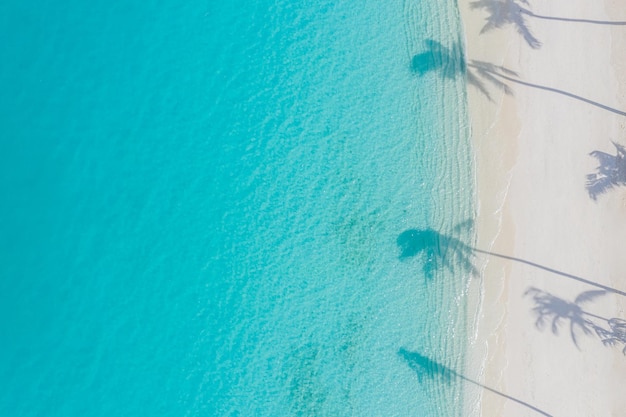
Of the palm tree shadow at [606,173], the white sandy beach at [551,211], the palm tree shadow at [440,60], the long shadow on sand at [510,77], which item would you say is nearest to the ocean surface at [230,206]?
the palm tree shadow at [440,60]

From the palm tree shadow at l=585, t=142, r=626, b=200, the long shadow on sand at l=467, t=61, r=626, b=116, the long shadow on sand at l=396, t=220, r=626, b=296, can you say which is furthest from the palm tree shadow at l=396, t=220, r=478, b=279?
the long shadow on sand at l=467, t=61, r=626, b=116

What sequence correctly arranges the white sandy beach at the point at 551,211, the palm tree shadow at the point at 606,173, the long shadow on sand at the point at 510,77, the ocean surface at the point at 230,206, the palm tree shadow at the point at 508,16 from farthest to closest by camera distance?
the ocean surface at the point at 230,206 → the palm tree shadow at the point at 508,16 → the long shadow on sand at the point at 510,77 → the palm tree shadow at the point at 606,173 → the white sandy beach at the point at 551,211

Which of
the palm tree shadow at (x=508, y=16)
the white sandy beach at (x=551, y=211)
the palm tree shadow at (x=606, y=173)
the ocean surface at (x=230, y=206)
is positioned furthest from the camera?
the ocean surface at (x=230, y=206)

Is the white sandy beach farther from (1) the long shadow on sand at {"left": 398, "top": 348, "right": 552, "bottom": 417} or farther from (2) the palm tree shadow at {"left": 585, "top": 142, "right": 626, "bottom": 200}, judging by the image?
(1) the long shadow on sand at {"left": 398, "top": 348, "right": 552, "bottom": 417}

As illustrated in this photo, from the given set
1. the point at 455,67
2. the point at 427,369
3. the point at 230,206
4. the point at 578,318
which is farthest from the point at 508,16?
the point at 427,369

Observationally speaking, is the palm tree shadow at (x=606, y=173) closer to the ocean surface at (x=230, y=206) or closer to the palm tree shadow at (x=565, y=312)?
the palm tree shadow at (x=565, y=312)

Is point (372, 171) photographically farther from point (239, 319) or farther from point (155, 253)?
point (155, 253)

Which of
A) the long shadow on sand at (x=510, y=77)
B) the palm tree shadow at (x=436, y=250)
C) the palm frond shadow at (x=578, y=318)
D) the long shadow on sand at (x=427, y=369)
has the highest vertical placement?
the long shadow on sand at (x=510, y=77)
